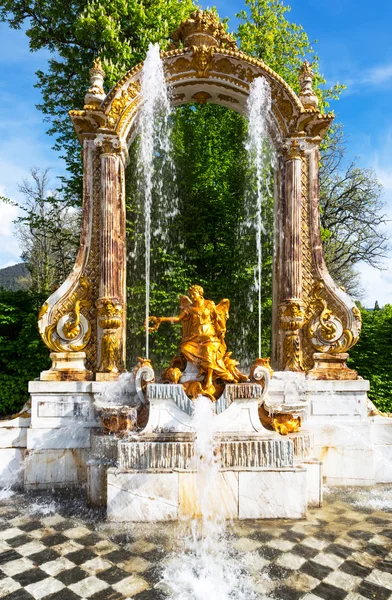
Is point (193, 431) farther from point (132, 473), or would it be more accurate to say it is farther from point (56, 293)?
point (56, 293)

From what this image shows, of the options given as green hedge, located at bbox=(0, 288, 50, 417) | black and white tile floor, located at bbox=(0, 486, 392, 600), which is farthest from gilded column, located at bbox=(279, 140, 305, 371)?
green hedge, located at bbox=(0, 288, 50, 417)

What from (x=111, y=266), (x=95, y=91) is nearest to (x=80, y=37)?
(x=95, y=91)

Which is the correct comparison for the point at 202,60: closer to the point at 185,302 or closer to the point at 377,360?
the point at 185,302

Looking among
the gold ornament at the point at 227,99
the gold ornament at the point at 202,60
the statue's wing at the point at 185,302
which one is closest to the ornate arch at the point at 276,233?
the gold ornament at the point at 202,60

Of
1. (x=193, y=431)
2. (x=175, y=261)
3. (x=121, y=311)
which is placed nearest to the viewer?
(x=193, y=431)

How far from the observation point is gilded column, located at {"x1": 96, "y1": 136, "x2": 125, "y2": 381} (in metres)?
6.06

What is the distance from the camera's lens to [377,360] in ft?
31.1

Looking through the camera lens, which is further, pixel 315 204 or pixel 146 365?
pixel 315 204

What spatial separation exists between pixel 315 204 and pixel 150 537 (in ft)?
16.3

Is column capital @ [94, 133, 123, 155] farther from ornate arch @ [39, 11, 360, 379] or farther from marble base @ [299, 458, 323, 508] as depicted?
marble base @ [299, 458, 323, 508]

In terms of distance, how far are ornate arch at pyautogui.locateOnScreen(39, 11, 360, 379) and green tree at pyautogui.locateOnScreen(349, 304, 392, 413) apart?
146 inches

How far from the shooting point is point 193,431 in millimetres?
4730

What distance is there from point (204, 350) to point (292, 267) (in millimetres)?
1955

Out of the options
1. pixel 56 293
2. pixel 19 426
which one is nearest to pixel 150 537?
pixel 19 426
